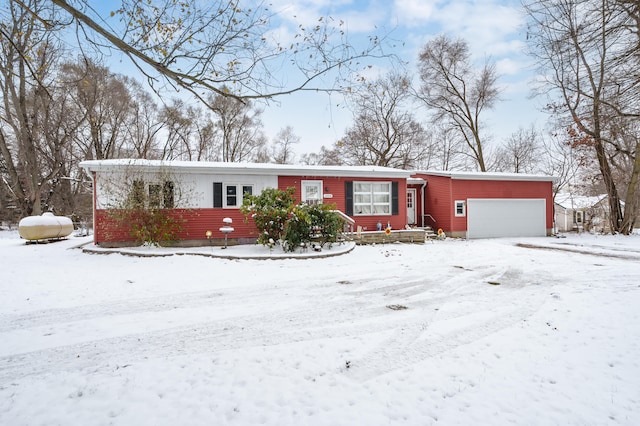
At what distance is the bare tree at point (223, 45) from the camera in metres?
3.67

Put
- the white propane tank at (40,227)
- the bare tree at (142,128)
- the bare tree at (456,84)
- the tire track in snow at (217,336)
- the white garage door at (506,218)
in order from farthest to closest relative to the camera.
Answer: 1. the bare tree at (142,128)
2. the bare tree at (456,84)
3. the white garage door at (506,218)
4. the white propane tank at (40,227)
5. the tire track in snow at (217,336)

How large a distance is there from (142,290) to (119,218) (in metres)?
5.45

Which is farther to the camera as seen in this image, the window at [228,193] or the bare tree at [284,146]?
the bare tree at [284,146]

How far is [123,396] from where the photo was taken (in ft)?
8.93

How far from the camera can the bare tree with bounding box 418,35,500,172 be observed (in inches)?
907

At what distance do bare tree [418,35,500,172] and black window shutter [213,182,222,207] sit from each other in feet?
59.5

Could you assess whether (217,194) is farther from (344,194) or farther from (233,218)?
(344,194)

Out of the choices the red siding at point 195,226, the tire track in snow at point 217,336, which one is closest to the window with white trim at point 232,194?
the red siding at point 195,226

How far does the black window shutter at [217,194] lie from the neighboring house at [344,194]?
0.12 feet

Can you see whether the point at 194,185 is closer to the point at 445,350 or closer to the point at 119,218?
the point at 119,218

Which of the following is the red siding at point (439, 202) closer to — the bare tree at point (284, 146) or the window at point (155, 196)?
the window at point (155, 196)

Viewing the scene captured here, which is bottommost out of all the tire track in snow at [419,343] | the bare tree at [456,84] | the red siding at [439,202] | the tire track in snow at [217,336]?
the tire track in snow at [419,343]

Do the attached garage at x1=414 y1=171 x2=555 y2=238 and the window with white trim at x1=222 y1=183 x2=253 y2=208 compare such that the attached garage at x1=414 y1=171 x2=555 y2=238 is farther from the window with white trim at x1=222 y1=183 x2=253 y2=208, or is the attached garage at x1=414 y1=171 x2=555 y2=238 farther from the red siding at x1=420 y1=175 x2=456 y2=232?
the window with white trim at x1=222 y1=183 x2=253 y2=208

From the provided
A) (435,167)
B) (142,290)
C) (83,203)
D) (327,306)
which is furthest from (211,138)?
(327,306)
